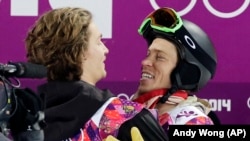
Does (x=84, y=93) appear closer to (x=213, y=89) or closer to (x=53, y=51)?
(x=53, y=51)

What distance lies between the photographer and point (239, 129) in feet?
9.70

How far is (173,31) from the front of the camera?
10.2 ft

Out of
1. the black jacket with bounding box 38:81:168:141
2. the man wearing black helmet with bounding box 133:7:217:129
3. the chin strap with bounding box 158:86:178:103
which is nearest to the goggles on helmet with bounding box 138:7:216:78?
the man wearing black helmet with bounding box 133:7:217:129

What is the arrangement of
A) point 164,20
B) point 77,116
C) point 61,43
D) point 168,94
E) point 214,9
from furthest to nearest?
point 214,9 < point 164,20 < point 168,94 < point 61,43 < point 77,116

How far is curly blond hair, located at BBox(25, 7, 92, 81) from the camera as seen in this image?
247 centimetres

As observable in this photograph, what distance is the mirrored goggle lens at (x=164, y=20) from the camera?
3.14 metres

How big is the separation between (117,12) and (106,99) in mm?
1365

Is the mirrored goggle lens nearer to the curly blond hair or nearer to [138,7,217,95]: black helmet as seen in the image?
[138,7,217,95]: black helmet

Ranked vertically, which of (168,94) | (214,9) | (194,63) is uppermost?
(214,9)

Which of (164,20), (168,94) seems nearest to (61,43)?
(168,94)

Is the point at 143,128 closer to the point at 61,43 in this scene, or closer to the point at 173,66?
the point at 61,43

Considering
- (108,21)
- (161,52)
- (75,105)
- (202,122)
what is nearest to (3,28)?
(108,21)

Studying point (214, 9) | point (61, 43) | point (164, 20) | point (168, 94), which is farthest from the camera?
point (214, 9)

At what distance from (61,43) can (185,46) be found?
2.42 ft
